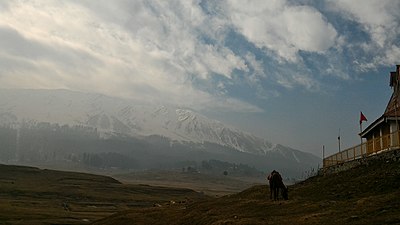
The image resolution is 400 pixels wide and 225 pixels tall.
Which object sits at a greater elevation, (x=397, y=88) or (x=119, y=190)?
(x=397, y=88)

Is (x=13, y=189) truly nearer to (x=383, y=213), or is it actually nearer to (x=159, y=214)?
(x=159, y=214)

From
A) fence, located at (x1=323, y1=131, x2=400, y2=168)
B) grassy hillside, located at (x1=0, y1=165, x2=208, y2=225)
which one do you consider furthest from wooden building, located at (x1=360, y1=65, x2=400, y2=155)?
grassy hillside, located at (x1=0, y1=165, x2=208, y2=225)

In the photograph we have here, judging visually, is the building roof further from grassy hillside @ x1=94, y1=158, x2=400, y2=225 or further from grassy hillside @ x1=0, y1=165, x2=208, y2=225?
grassy hillside @ x1=0, y1=165, x2=208, y2=225

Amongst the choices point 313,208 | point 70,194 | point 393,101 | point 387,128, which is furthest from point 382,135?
point 70,194

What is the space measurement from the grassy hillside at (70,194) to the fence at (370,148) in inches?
1648

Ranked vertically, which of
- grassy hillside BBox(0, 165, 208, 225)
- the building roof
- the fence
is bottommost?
grassy hillside BBox(0, 165, 208, 225)

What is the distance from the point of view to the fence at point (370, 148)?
3440 centimetres

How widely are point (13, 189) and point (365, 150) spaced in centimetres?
10449

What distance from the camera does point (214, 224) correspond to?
85.3ft

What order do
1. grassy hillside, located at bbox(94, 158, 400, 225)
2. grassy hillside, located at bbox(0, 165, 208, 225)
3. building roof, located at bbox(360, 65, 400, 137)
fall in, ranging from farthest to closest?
grassy hillside, located at bbox(0, 165, 208, 225)
building roof, located at bbox(360, 65, 400, 137)
grassy hillside, located at bbox(94, 158, 400, 225)

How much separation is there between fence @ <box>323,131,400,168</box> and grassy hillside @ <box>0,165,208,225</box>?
41863mm

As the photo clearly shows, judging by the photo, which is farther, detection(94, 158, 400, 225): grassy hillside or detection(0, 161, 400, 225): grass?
detection(0, 161, 400, 225): grass

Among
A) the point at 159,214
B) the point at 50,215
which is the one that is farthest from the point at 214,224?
the point at 50,215

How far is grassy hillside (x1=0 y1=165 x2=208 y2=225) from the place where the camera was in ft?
299
